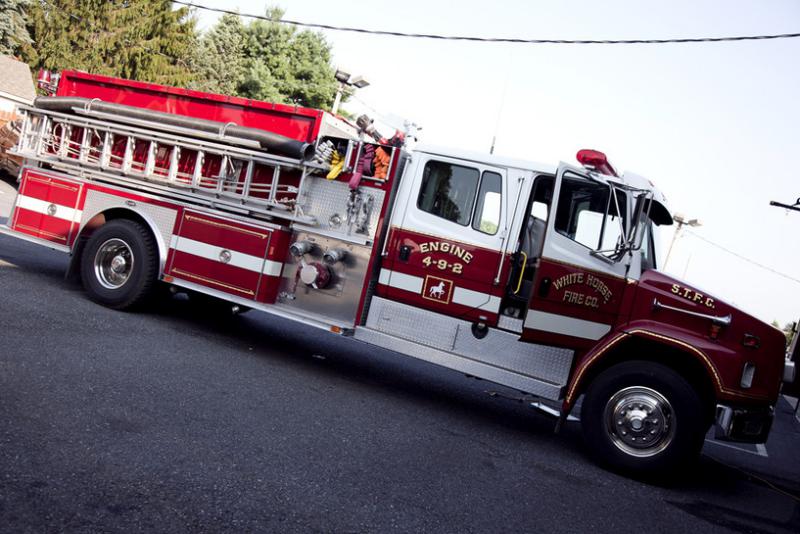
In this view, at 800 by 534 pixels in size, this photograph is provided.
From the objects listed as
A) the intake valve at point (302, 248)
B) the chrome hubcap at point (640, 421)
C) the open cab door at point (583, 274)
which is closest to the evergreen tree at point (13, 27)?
the intake valve at point (302, 248)

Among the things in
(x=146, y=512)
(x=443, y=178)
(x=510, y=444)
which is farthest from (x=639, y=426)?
(x=146, y=512)

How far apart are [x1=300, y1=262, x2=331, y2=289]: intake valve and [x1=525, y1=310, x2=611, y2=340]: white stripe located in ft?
7.15

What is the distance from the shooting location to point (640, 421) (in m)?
5.88

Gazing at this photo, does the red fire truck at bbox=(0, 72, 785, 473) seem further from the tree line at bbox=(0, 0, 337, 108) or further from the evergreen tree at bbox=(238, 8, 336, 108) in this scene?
the evergreen tree at bbox=(238, 8, 336, 108)

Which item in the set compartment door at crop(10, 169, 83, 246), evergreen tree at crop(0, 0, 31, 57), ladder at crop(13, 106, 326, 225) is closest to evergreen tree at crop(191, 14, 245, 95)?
evergreen tree at crop(0, 0, 31, 57)

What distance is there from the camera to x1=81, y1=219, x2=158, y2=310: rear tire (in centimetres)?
803

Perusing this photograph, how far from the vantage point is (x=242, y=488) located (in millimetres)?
3893

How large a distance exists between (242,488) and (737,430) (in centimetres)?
415

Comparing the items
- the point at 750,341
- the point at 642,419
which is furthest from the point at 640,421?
the point at 750,341

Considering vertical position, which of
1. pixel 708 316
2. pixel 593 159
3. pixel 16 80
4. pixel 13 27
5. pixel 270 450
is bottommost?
pixel 270 450

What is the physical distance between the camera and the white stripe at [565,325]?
6285mm

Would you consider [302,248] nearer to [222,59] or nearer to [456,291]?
[456,291]

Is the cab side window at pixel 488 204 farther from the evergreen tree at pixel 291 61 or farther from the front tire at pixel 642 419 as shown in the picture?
the evergreen tree at pixel 291 61

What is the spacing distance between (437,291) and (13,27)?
146 feet
